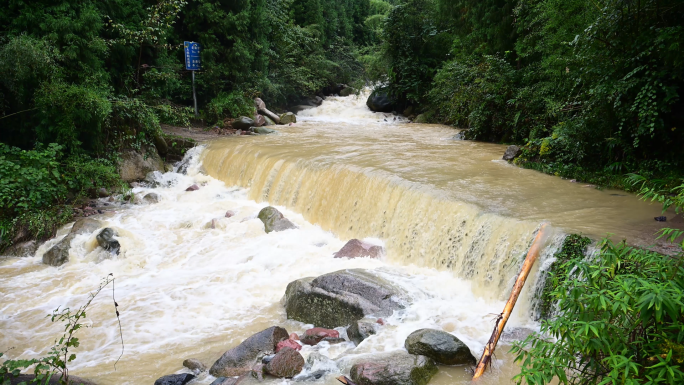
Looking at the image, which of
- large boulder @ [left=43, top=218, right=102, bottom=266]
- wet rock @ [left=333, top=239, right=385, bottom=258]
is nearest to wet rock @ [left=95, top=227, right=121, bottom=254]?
large boulder @ [left=43, top=218, right=102, bottom=266]

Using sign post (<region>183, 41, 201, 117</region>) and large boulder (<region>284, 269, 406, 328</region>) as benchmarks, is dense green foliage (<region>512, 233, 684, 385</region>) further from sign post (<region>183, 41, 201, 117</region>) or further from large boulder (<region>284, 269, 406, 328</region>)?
sign post (<region>183, 41, 201, 117</region>)

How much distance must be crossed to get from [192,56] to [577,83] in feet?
42.0

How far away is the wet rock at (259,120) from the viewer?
1733cm

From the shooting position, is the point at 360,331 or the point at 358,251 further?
the point at 358,251

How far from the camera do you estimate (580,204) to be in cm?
718

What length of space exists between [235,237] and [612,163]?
24.7 ft

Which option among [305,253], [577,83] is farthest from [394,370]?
[577,83]

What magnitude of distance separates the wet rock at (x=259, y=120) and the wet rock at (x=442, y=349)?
13862mm

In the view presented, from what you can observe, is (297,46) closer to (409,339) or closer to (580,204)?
(580,204)

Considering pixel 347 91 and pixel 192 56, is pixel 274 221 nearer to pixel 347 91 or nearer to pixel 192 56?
pixel 192 56

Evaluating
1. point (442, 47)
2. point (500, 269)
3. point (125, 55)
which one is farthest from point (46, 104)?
point (442, 47)

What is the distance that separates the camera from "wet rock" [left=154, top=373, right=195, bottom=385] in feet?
14.3

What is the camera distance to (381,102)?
24.1m

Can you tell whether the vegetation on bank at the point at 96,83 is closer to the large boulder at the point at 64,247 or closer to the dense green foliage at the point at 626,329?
the large boulder at the point at 64,247
